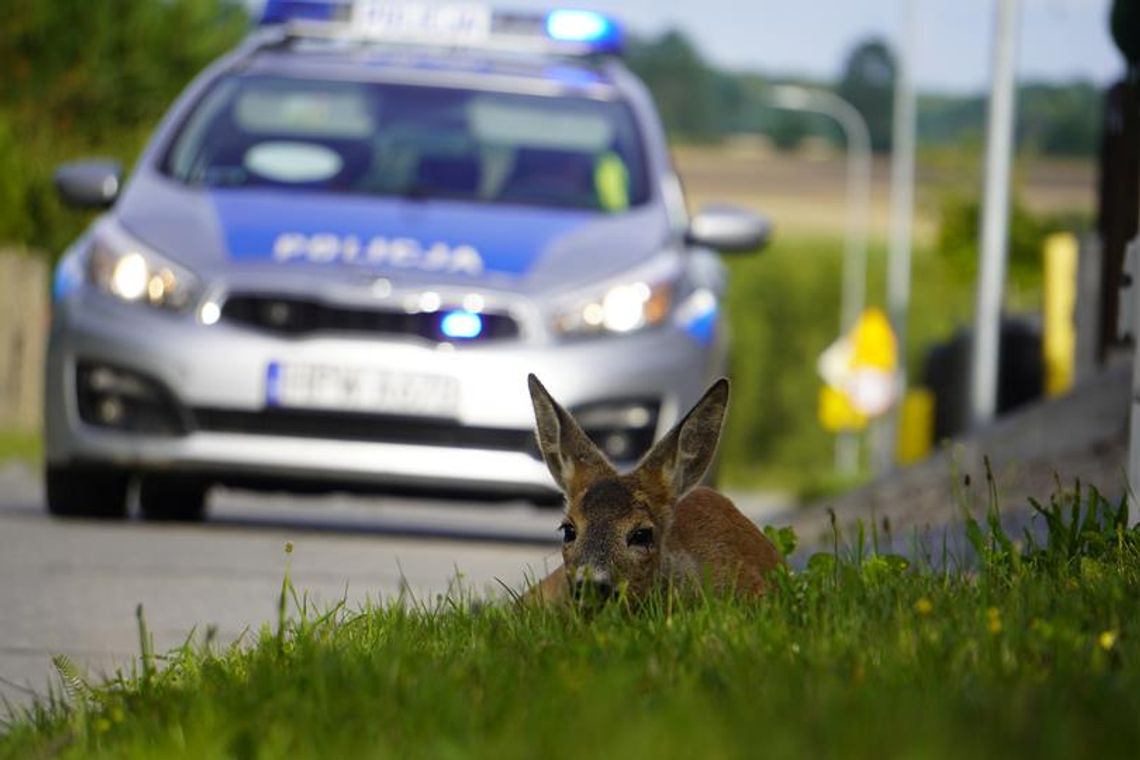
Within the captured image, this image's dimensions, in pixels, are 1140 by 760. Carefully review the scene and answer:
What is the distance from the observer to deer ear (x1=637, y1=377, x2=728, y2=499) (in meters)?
6.38

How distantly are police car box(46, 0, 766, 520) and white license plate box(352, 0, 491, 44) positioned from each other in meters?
1.36

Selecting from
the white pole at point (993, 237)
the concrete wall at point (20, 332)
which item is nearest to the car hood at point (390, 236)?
the white pole at point (993, 237)

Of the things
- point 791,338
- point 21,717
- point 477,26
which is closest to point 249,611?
point 21,717

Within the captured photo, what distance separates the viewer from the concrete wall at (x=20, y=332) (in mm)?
30016

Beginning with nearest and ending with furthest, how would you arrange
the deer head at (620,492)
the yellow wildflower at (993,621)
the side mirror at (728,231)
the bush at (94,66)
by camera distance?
the yellow wildflower at (993,621)
the deer head at (620,492)
the side mirror at (728,231)
the bush at (94,66)

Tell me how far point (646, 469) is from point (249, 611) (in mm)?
2529

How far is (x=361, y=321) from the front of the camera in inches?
434

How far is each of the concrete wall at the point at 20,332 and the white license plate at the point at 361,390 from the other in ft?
63.5

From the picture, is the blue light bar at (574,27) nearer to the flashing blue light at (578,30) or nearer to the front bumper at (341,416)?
the flashing blue light at (578,30)

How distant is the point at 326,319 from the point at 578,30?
2.89m

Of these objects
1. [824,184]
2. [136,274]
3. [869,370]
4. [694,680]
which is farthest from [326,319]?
[824,184]

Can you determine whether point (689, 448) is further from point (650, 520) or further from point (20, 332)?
point (20, 332)

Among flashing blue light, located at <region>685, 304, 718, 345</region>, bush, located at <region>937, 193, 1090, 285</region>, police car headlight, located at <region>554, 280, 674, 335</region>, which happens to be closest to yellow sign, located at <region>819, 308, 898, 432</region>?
bush, located at <region>937, 193, 1090, 285</region>

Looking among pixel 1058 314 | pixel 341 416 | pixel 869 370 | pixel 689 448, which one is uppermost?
pixel 689 448
